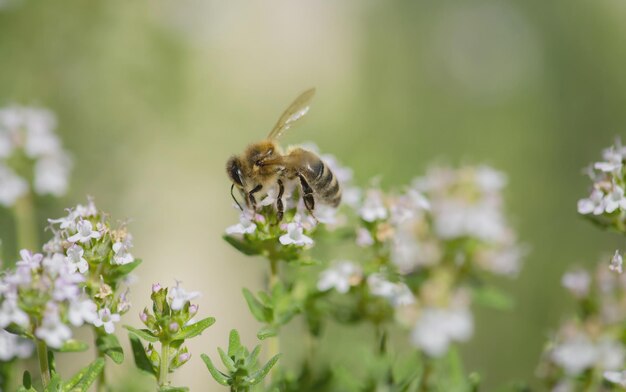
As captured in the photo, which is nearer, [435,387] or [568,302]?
[435,387]

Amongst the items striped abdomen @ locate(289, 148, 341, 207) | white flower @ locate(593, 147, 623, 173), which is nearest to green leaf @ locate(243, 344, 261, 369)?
striped abdomen @ locate(289, 148, 341, 207)

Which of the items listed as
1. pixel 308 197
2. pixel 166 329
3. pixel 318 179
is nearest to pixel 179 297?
pixel 166 329

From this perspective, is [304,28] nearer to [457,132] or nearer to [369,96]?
[369,96]

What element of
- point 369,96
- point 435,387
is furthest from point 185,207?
point 435,387

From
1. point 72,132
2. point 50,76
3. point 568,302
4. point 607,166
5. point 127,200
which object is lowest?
point 607,166

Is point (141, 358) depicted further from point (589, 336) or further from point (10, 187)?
point (10, 187)

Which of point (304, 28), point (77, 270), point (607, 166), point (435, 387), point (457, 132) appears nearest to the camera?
point (77, 270)

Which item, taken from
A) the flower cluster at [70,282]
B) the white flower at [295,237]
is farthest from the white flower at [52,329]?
the white flower at [295,237]

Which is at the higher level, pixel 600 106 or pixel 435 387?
pixel 600 106
